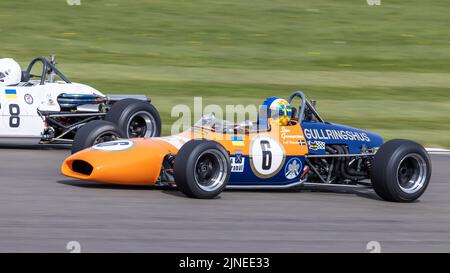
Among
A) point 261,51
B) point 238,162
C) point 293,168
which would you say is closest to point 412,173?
point 293,168

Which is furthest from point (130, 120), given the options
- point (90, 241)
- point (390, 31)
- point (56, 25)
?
point (390, 31)

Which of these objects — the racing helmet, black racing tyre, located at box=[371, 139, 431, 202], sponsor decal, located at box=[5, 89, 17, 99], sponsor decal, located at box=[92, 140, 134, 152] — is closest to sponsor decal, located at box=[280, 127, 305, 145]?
black racing tyre, located at box=[371, 139, 431, 202]

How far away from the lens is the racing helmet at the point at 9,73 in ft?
42.1

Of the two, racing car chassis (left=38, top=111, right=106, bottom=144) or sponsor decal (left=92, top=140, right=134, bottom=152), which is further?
racing car chassis (left=38, top=111, right=106, bottom=144)

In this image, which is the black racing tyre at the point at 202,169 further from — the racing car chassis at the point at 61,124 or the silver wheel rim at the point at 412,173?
the racing car chassis at the point at 61,124

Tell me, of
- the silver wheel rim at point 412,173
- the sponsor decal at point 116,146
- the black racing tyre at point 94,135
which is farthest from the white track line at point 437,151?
the sponsor decal at point 116,146

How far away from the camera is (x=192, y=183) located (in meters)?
8.74

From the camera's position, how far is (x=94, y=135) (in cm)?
1030

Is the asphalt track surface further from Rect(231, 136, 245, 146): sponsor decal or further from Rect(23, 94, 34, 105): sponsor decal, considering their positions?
Rect(23, 94, 34, 105): sponsor decal

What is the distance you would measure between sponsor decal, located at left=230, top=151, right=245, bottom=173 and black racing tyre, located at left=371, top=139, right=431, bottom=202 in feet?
4.39

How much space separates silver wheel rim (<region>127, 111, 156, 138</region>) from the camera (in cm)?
1229

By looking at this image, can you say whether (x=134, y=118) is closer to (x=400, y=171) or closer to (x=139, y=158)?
(x=139, y=158)

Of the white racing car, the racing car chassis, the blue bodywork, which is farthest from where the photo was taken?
the racing car chassis

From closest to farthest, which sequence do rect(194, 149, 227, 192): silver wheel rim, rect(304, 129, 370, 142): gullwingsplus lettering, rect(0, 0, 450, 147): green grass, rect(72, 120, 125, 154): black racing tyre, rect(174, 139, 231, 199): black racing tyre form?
rect(174, 139, 231, 199): black racing tyre, rect(194, 149, 227, 192): silver wheel rim, rect(304, 129, 370, 142): gullwingsplus lettering, rect(72, 120, 125, 154): black racing tyre, rect(0, 0, 450, 147): green grass
